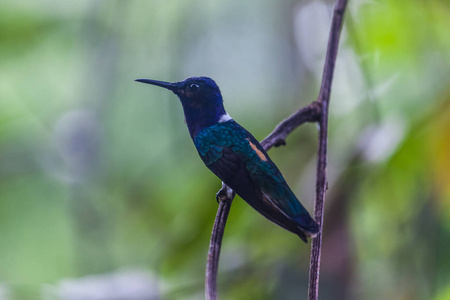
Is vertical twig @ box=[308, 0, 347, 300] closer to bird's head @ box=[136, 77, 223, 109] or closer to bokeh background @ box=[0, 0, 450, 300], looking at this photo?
bird's head @ box=[136, 77, 223, 109]

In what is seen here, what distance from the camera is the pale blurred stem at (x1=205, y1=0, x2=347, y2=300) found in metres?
0.34

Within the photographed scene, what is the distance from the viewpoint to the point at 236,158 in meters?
0.42

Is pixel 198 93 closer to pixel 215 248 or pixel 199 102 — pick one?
pixel 199 102

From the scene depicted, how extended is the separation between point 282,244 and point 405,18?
0.50 metres

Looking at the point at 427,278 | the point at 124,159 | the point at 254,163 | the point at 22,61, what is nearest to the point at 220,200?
the point at 254,163

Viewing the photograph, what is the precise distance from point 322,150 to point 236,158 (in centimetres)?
Result: 7

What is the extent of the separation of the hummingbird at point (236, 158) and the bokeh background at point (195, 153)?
0.17 metres

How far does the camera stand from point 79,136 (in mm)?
958

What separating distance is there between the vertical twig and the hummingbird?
0.7 inches

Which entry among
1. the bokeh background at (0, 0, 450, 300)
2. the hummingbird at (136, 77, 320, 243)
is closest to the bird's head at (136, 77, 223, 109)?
the hummingbird at (136, 77, 320, 243)

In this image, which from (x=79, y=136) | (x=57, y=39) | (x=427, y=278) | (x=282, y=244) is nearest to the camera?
(x=427, y=278)

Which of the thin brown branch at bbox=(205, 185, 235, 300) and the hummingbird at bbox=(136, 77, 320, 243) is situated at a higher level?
the hummingbird at bbox=(136, 77, 320, 243)

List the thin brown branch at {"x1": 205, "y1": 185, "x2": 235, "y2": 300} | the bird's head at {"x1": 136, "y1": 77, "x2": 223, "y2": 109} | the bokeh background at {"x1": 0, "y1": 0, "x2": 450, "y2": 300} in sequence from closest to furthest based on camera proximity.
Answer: the thin brown branch at {"x1": 205, "y1": 185, "x2": 235, "y2": 300} < the bird's head at {"x1": 136, "y1": 77, "x2": 223, "y2": 109} < the bokeh background at {"x1": 0, "y1": 0, "x2": 450, "y2": 300}

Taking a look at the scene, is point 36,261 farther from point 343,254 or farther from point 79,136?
point 343,254
